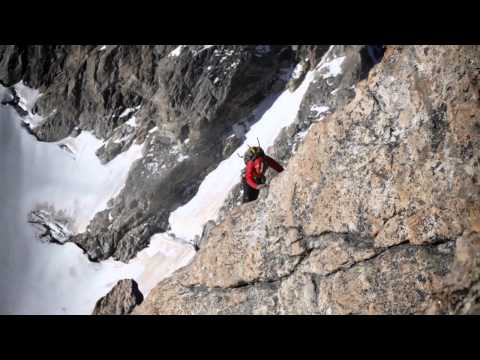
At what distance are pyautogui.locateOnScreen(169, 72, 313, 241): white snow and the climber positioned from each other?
47.7m

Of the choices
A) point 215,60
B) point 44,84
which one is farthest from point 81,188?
point 215,60

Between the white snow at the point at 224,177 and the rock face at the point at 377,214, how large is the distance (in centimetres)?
5047

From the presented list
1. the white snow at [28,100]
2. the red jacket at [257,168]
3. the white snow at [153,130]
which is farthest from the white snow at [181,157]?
the red jacket at [257,168]

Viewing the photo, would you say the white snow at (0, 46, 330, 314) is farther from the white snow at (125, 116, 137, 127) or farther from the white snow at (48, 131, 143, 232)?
the white snow at (125, 116, 137, 127)

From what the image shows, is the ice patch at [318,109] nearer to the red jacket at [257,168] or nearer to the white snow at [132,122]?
the white snow at [132,122]

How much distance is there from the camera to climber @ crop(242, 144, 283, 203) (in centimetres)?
1104

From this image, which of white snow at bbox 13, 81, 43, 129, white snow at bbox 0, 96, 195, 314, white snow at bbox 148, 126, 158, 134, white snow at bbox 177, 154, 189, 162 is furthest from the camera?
white snow at bbox 13, 81, 43, 129

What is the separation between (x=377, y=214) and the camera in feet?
23.3

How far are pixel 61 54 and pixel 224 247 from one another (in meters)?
77.9

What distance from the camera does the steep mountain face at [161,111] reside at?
6341cm

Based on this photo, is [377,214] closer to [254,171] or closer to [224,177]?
[254,171]

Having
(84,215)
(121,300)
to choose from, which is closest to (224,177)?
(84,215)

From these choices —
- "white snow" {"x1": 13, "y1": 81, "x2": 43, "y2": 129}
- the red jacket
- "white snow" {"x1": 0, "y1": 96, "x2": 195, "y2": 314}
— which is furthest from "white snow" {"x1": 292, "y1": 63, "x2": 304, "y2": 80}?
the red jacket
